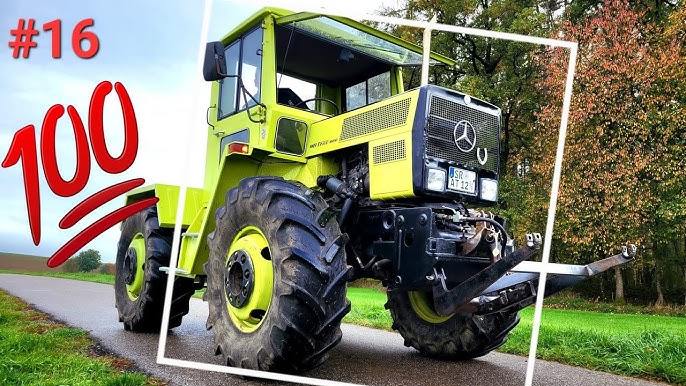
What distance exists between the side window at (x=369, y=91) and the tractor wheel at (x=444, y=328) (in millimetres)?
2129

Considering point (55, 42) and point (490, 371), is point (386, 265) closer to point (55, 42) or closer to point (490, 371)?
point (490, 371)

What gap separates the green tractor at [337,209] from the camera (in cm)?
402

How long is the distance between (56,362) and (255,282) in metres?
1.64

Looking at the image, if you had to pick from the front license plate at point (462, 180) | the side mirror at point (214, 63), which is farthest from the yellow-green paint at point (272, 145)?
the side mirror at point (214, 63)

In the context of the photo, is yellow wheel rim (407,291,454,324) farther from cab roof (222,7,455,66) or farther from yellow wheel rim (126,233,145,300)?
yellow wheel rim (126,233,145,300)

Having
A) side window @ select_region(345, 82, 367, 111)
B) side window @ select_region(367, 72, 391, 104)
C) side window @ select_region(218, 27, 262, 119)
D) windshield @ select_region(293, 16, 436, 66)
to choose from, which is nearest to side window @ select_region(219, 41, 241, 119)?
side window @ select_region(218, 27, 262, 119)

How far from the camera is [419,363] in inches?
214

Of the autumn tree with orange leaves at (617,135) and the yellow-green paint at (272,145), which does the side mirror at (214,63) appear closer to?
the yellow-green paint at (272,145)

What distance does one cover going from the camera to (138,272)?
22.5 ft

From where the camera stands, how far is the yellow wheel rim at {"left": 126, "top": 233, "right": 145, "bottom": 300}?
6.85 meters

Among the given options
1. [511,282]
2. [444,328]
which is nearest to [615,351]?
[444,328]

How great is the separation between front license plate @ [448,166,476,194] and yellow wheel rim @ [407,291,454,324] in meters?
1.60

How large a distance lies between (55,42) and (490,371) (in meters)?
4.56

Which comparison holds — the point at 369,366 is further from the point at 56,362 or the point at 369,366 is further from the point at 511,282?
the point at 56,362
